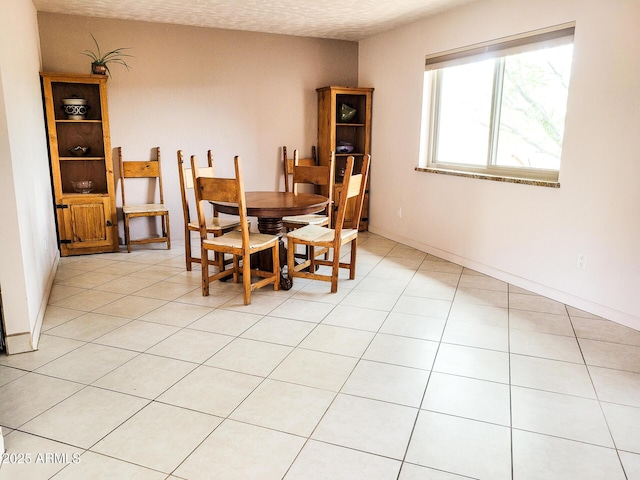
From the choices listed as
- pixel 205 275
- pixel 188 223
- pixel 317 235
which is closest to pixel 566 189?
pixel 317 235

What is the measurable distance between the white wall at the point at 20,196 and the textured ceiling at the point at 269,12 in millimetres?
858

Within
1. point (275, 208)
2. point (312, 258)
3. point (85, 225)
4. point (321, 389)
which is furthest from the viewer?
point (85, 225)

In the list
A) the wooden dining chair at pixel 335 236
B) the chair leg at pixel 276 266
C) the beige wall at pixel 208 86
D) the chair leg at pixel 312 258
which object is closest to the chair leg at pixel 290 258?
the wooden dining chair at pixel 335 236

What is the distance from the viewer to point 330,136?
18.2ft

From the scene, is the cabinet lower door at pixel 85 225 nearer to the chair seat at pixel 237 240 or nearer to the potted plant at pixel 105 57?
the potted plant at pixel 105 57

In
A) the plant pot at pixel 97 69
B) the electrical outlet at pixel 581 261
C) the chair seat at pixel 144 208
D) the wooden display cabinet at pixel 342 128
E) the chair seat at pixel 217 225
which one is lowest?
the electrical outlet at pixel 581 261

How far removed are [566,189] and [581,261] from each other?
51 cm

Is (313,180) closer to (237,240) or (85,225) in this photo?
(237,240)

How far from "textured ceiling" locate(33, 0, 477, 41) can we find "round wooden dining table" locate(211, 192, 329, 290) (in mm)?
1705

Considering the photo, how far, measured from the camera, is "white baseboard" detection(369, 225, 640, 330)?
303 centimetres

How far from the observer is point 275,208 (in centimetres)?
341

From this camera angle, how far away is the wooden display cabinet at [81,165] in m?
4.45

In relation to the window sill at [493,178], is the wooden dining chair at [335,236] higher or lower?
lower

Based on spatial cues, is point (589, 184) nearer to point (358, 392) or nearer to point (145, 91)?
point (358, 392)
